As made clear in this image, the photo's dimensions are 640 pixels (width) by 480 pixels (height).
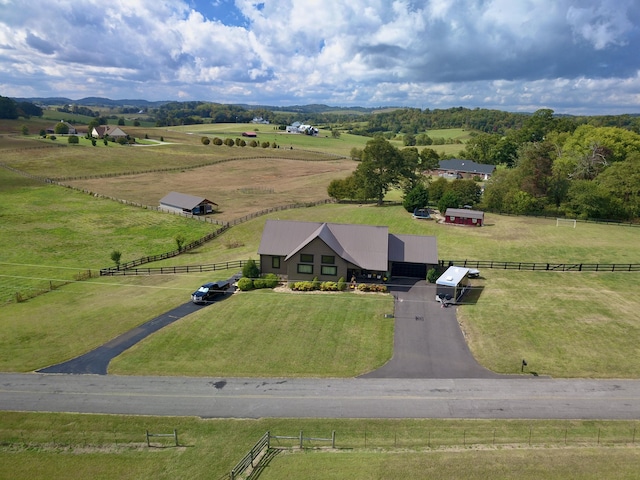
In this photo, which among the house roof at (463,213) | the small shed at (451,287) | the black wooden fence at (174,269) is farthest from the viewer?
the house roof at (463,213)

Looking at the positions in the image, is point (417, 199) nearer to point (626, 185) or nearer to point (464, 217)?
point (464, 217)

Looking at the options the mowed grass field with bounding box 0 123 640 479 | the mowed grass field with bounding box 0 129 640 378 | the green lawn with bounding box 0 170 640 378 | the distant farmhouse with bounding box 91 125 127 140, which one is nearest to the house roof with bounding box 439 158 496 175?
the green lawn with bounding box 0 170 640 378

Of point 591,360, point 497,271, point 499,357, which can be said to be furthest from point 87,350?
point 497,271

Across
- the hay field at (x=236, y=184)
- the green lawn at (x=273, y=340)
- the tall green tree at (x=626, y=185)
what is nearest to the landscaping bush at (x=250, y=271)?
the green lawn at (x=273, y=340)

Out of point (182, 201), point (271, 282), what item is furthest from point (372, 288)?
point (182, 201)

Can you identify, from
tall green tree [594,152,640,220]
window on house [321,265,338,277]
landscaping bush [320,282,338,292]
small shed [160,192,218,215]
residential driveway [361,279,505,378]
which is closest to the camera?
residential driveway [361,279,505,378]

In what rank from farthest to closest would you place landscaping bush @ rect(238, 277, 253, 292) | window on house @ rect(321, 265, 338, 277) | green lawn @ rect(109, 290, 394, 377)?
window on house @ rect(321, 265, 338, 277) → landscaping bush @ rect(238, 277, 253, 292) → green lawn @ rect(109, 290, 394, 377)

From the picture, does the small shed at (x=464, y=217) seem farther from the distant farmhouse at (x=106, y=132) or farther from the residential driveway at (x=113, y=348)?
the distant farmhouse at (x=106, y=132)

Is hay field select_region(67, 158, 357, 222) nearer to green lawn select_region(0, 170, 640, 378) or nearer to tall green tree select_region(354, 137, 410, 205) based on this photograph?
tall green tree select_region(354, 137, 410, 205)
